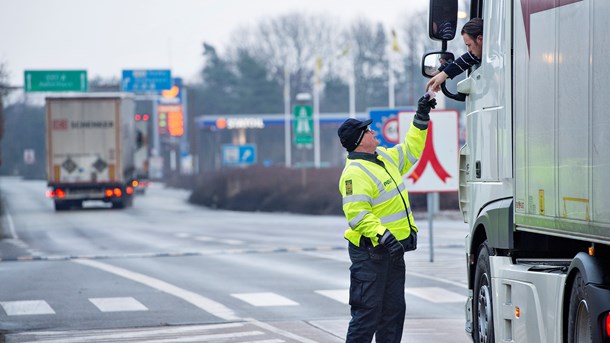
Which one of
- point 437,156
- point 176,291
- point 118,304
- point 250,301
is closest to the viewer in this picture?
point 118,304

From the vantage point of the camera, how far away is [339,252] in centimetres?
2358

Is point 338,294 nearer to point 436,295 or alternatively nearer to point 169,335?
point 436,295

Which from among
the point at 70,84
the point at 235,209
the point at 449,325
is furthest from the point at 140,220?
the point at 449,325

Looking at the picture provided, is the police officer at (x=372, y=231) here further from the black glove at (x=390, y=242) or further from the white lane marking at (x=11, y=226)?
the white lane marking at (x=11, y=226)

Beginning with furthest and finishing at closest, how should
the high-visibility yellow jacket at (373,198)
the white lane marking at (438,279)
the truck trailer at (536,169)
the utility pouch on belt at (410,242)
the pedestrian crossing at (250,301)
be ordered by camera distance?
the white lane marking at (438,279) < the pedestrian crossing at (250,301) < the utility pouch on belt at (410,242) < the high-visibility yellow jacket at (373,198) < the truck trailer at (536,169)

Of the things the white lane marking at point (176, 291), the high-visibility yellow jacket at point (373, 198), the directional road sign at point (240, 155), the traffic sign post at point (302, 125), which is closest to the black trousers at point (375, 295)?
the high-visibility yellow jacket at point (373, 198)

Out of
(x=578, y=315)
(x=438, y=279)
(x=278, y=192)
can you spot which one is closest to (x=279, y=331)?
(x=438, y=279)

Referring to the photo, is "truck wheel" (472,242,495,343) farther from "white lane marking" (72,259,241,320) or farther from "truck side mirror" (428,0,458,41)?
"white lane marking" (72,259,241,320)

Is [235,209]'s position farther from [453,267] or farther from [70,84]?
[453,267]

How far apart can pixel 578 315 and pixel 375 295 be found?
2435 millimetres

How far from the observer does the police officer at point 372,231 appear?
8773 millimetres

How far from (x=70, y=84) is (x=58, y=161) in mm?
14931

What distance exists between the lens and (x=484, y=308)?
885 centimetres

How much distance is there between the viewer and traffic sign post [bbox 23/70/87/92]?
2399 inches
